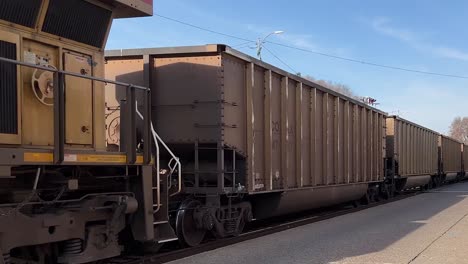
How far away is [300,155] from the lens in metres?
12.9

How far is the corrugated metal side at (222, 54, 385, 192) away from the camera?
34.8 feet

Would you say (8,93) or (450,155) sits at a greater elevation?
(8,93)

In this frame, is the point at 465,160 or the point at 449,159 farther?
the point at 465,160

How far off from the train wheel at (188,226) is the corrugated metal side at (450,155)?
2944cm

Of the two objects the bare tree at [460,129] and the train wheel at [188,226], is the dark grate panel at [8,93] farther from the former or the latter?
the bare tree at [460,129]

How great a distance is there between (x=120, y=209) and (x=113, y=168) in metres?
0.67

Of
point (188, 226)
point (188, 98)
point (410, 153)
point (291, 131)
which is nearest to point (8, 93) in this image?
point (188, 226)

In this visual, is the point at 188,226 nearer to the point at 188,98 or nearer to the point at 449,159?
the point at 188,98

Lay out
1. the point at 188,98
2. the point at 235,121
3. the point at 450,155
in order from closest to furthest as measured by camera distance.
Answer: the point at 188,98 < the point at 235,121 < the point at 450,155

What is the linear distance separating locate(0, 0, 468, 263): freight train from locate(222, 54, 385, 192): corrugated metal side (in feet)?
0.11

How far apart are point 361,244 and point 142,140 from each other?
4504 mm

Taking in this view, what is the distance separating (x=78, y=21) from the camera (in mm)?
6547

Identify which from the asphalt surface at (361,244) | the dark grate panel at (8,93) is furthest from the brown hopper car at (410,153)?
the dark grate panel at (8,93)

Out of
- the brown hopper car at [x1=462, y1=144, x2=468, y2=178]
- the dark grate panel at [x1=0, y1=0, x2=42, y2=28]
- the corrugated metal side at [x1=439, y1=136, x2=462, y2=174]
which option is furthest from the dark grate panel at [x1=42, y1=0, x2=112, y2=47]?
the brown hopper car at [x1=462, y1=144, x2=468, y2=178]
